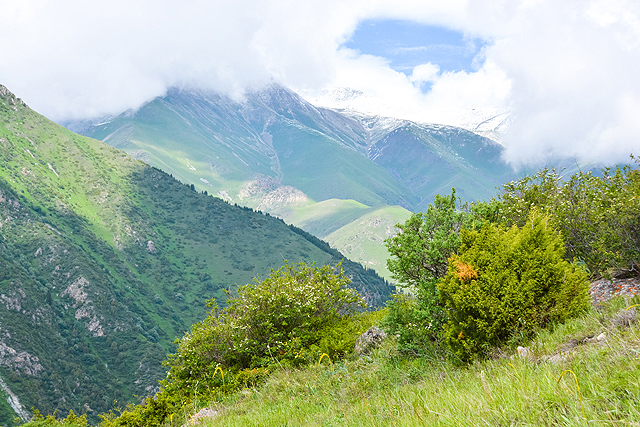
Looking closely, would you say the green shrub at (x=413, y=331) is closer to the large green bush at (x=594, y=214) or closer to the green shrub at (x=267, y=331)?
the green shrub at (x=267, y=331)

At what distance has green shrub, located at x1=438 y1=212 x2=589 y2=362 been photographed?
793 centimetres

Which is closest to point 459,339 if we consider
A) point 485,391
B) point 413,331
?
point 413,331

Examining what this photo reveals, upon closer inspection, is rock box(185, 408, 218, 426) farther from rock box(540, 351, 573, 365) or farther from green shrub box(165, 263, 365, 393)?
rock box(540, 351, 573, 365)

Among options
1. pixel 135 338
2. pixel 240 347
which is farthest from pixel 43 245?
pixel 240 347

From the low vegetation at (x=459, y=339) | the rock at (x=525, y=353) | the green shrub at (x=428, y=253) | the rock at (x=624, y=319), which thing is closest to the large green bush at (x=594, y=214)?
the low vegetation at (x=459, y=339)

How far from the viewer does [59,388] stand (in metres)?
143

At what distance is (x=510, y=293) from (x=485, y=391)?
3944 mm

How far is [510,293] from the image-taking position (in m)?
7.91

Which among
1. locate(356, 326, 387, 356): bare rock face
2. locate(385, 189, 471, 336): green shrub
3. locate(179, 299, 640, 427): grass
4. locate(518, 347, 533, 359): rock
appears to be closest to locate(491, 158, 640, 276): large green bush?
locate(385, 189, 471, 336): green shrub

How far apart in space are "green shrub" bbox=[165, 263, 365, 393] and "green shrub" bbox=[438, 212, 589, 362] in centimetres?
663

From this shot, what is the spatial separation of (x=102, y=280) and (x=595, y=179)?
217 meters

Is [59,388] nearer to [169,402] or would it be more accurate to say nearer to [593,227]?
[169,402]

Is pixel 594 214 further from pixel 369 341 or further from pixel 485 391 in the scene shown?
Answer: pixel 485 391

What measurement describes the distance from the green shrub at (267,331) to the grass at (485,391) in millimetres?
3937
